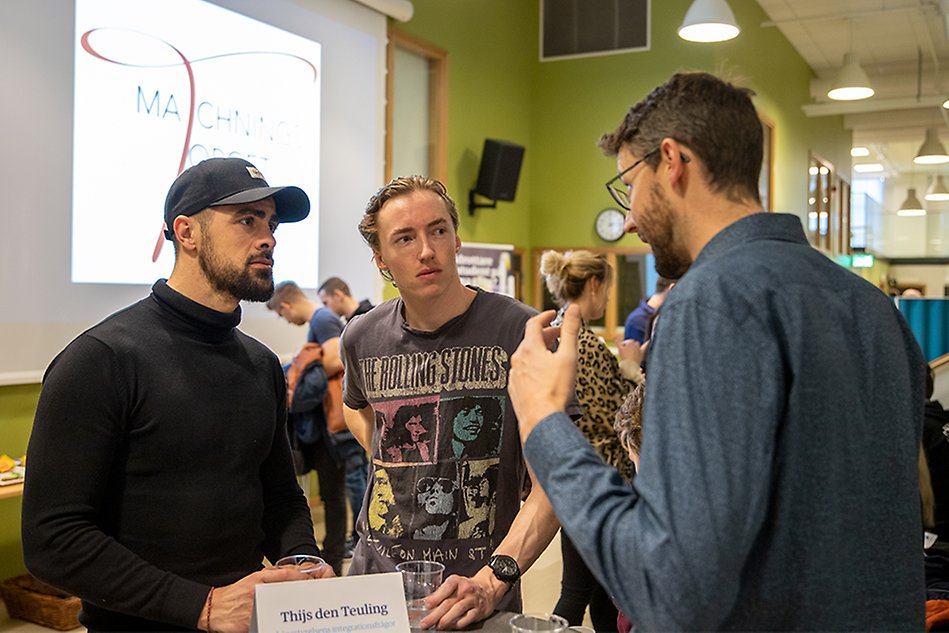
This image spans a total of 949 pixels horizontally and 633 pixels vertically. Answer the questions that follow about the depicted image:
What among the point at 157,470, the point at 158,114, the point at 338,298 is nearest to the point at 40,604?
the point at 338,298

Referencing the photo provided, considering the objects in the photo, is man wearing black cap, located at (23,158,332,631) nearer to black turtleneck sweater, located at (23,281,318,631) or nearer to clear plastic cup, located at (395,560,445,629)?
black turtleneck sweater, located at (23,281,318,631)

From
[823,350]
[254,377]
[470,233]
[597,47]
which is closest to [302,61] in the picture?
[470,233]

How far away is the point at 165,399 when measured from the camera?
1.69 m

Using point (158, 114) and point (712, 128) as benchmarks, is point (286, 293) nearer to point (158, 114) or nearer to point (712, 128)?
point (158, 114)

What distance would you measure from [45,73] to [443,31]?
12.7 feet

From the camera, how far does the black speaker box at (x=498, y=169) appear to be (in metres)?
7.66

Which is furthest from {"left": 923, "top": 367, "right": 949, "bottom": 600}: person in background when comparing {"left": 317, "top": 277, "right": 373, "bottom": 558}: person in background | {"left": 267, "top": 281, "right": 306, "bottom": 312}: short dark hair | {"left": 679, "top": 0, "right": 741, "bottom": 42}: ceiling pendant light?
{"left": 679, "top": 0, "right": 741, "bottom": 42}: ceiling pendant light

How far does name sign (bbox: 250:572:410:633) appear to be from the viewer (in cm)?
125

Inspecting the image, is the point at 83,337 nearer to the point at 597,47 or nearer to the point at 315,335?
the point at 315,335

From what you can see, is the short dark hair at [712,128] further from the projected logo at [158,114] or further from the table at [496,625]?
the projected logo at [158,114]

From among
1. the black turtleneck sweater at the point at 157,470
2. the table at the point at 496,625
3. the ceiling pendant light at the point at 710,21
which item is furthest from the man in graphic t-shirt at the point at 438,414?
the ceiling pendant light at the point at 710,21

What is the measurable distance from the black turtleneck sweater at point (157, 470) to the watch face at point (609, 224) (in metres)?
6.78

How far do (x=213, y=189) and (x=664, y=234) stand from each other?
1.10 m

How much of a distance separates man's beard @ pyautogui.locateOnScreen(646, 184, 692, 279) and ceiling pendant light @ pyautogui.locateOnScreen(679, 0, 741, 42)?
549cm
